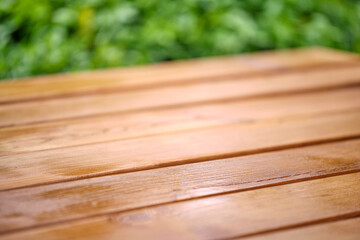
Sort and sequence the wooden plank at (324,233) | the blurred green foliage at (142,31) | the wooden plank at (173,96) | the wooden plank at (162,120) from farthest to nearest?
the blurred green foliage at (142,31) → the wooden plank at (173,96) → the wooden plank at (162,120) → the wooden plank at (324,233)

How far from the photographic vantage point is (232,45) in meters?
2.27

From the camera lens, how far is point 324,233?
0.65m

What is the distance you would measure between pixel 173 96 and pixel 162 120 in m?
0.25

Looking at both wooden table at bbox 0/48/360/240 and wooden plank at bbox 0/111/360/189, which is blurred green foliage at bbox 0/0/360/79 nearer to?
wooden table at bbox 0/48/360/240

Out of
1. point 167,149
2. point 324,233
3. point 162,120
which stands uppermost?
point 162,120

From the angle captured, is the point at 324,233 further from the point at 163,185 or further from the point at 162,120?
the point at 162,120

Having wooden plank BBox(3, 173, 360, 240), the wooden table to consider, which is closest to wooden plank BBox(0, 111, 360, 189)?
the wooden table

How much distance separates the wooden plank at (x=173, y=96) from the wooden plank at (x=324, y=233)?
0.70 m

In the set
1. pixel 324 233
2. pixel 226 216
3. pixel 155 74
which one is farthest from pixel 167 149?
pixel 155 74

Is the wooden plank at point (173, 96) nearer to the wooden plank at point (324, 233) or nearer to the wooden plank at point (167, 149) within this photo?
the wooden plank at point (167, 149)

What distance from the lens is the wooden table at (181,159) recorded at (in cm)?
67

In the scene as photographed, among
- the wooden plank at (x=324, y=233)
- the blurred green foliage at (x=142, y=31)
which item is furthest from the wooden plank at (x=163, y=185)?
the blurred green foliage at (x=142, y=31)

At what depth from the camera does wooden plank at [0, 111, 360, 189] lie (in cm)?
84

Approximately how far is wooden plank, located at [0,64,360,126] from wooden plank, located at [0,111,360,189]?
0.27 meters
